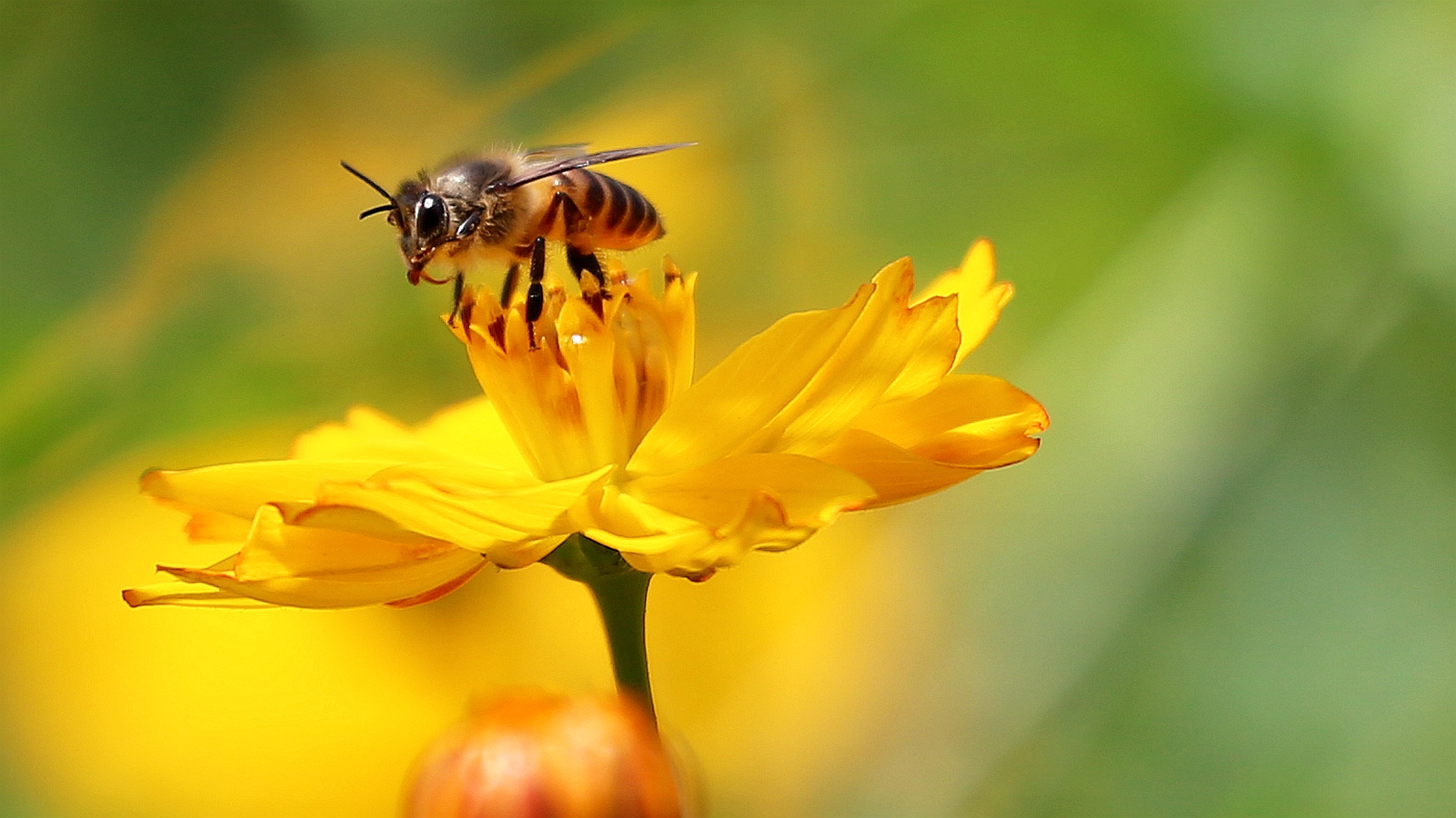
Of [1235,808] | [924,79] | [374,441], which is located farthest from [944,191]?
[374,441]

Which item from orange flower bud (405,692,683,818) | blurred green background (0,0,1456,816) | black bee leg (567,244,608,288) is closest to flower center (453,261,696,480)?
black bee leg (567,244,608,288)

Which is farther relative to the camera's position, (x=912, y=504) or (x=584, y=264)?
(x=912, y=504)

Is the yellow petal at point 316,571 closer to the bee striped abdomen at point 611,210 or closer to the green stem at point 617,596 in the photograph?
the green stem at point 617,596

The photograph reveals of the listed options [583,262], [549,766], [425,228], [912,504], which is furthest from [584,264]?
[912,504]

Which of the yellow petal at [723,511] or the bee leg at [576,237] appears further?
the bee leg at [576,237]

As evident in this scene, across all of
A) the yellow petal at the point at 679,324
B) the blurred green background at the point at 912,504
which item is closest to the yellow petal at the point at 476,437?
the yellow petal at the point at 679,324

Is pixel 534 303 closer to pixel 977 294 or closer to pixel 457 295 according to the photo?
pixel 457 295

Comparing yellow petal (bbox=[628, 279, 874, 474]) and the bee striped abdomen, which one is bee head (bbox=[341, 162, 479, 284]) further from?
yellow petal (bbox=[628, 279, 874, 474])
